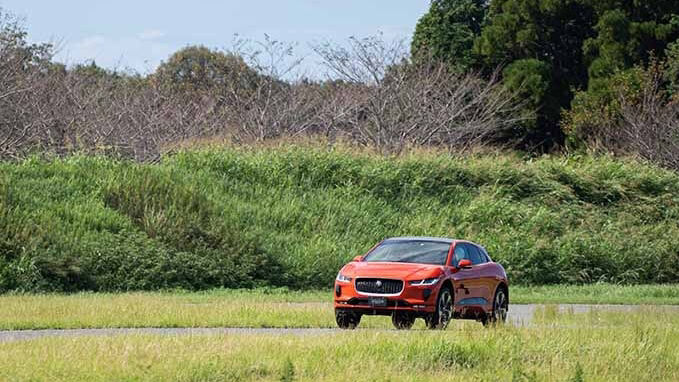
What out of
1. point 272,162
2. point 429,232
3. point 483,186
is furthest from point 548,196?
point 272,162

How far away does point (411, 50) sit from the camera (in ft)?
207

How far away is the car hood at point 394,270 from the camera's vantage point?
70.3ft

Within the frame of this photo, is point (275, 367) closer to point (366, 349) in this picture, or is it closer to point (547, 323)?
point (366, 349)

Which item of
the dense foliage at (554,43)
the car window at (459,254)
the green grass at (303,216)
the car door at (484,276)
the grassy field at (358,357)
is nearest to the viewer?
the grassy field at (358,357)

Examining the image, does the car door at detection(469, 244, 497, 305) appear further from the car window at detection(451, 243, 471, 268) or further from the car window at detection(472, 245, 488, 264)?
the car window at detection(451, 243, 471, 268)

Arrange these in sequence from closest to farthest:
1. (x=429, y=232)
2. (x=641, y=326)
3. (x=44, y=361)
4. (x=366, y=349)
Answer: (x=44, y=361), (x=366, y=349), (x=641, y=326), (x=429, y=232)

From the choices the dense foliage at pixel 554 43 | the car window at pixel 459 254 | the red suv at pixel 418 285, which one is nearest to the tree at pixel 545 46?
the dense foliage at pixel 554 43

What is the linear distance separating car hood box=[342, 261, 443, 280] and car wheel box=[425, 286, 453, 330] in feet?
1.26

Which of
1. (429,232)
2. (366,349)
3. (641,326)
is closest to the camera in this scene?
(366,349)

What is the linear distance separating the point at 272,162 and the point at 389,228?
14.9 ft

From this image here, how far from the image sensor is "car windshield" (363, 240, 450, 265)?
2234 centimetres

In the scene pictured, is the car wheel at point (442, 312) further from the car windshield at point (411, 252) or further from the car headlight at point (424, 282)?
the car windshield at point (411, 252)

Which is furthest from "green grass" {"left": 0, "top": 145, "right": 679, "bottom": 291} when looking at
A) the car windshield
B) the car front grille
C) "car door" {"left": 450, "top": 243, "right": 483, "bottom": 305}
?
the car front grille

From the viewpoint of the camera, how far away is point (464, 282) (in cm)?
2233
